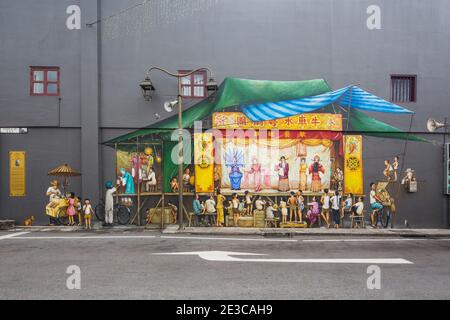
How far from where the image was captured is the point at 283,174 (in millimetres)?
14984

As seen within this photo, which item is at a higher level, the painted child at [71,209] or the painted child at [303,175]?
the painted child at [303,175]

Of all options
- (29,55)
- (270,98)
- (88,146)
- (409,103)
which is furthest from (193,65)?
(409,103)

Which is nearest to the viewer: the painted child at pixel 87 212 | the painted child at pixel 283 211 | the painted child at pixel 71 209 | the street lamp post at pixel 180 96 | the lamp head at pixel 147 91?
the street lamp post at pixel 180 96

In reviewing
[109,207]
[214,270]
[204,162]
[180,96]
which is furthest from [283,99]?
[214,270]

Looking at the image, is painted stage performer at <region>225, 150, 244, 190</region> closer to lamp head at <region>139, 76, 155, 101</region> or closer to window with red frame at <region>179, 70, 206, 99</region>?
window with red frame at <region>179, 70, 206, 99</region>

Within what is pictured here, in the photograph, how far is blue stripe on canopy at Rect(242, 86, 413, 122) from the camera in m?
15.0

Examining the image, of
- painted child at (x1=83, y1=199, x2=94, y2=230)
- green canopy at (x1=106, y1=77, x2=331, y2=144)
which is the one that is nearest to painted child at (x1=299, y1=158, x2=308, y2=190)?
green canopy at (x1=106, y1=77, x2=331, y2=144)

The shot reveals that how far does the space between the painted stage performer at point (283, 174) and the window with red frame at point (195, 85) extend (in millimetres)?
4760

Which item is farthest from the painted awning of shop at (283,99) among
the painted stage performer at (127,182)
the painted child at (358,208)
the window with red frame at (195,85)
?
the painted child at (358,208)

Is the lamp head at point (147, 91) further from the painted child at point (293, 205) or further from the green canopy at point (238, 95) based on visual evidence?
the painted child at point (293, 205)

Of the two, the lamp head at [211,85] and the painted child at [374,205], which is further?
→ the painted child at [374,205]

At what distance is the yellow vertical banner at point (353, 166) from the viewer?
1498cm

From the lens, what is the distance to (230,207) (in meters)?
14.8

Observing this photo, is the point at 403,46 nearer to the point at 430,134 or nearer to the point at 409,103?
the point at 409,103
